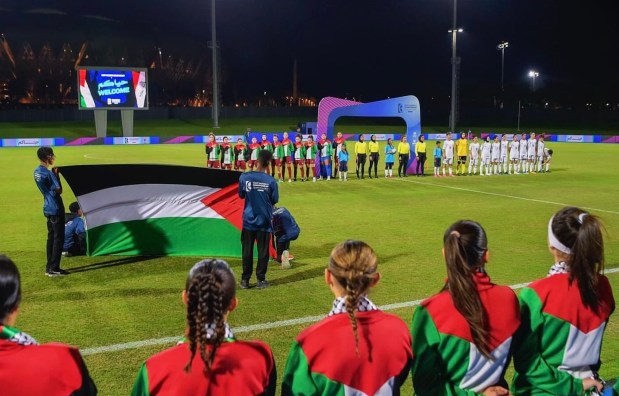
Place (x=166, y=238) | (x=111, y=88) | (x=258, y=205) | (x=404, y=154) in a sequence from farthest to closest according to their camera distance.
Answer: (x=111, y=88) → (x=404, y=154) → (x=166, y=238) → (x=258, y=205)

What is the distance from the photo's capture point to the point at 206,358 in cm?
237

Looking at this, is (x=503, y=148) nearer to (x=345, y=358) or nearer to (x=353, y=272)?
(x=353, y=272)

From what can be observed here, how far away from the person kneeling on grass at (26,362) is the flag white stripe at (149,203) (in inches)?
288

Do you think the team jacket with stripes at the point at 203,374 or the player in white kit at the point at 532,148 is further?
the player in white kit at the point at 532,148

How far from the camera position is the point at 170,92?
100688mm

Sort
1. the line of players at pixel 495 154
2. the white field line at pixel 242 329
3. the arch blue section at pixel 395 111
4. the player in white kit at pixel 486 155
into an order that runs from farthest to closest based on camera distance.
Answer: the arch blue section at pixel 395 111 → the player in white kit at pixel 486 155 → the line of players at pixel 495 154 → the white field line at pixel 242 329

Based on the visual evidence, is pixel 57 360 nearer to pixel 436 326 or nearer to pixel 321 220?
pixel 436 326

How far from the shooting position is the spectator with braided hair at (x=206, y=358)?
2.38 metres

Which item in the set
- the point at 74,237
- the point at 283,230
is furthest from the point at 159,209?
the point at 283,230

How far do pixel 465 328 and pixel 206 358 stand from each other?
127 cm

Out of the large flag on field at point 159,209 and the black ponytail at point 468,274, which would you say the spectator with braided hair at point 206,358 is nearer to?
the black ponytail at point 468,274

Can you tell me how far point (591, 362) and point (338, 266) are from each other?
5.09ft

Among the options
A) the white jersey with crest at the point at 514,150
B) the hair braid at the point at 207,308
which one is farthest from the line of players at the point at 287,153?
the hair braid at the point at 207,308

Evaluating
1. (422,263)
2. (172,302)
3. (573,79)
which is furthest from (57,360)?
(573,79)
